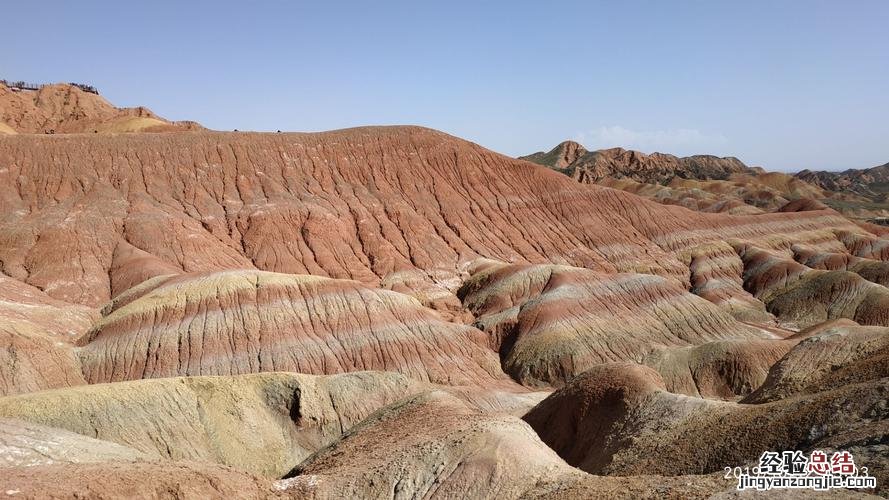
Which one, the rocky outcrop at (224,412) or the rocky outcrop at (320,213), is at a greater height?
the rocky outcrop at (320,213)

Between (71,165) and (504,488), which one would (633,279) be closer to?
(504,488)

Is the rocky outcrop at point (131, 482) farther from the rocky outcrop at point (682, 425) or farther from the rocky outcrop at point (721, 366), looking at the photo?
the rocky outcrop at point (721, 366)

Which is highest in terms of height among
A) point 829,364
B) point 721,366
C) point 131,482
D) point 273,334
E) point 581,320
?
point 131,482

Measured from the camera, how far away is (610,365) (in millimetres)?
29000

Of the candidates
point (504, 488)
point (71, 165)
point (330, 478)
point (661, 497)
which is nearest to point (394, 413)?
point (330, 478)

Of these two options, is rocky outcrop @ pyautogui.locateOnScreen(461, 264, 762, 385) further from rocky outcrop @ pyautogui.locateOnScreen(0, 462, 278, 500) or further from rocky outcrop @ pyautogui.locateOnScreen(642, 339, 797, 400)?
rocky outcrop @ pyautogui.locateOnScreen(0, 462, 278, 500)

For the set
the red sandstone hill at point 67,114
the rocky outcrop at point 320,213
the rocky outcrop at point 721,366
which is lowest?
the rocky outcrop at point 721,366

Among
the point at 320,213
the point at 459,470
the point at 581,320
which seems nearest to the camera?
the point at 459,470

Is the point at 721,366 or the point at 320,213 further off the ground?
the point at 320,213

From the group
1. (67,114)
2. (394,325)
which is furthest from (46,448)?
(67,114)

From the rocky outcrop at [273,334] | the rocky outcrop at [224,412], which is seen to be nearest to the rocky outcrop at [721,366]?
the rocky outcrop at [273,334]

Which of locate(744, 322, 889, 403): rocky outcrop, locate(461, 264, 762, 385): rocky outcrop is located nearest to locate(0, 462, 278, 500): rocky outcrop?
locate(744, 322, 889, 403): rocky outcrop

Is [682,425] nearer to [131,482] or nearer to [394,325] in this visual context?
[131,482]

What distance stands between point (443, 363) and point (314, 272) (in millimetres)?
24875
